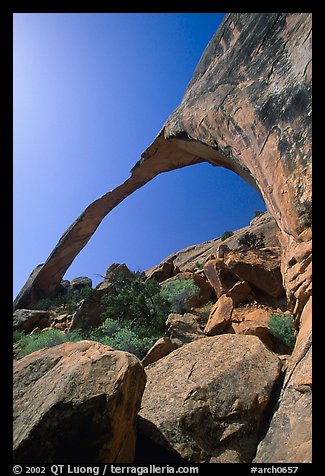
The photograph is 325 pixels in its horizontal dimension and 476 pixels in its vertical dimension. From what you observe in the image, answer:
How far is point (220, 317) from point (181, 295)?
3471 millimetres

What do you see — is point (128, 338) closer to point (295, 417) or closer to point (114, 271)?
point (295, 417)

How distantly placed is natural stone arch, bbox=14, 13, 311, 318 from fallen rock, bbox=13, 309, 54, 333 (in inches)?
480

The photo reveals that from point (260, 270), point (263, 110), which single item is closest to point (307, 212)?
point (263, 110)

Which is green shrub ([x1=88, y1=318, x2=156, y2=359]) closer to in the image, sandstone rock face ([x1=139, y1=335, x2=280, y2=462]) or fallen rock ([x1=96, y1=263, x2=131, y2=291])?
sandstone rock face ([x1=139, y1=335, x2=280, y2=462])

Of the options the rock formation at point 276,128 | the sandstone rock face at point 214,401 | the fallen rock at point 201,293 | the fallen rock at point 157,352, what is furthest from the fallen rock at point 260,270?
the sandstone rock face at point 214,401

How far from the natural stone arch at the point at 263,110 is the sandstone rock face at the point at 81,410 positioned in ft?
8.79

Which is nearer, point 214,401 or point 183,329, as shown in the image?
point 214,401

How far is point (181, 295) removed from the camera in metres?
11.9

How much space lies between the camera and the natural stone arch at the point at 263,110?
13.8 ft

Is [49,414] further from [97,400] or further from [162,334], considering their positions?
[162,334]

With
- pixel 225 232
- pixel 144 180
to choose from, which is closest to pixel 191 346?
pixel 144 180
